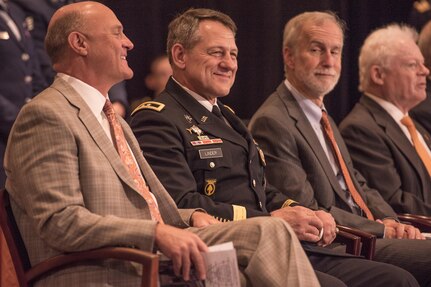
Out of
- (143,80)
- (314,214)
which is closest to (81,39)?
(314,214)

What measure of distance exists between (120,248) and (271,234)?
1.48ft

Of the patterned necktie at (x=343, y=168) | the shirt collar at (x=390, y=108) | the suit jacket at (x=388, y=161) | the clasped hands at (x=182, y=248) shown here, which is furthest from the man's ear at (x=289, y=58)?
the clasped hands at (x=182, y=248)

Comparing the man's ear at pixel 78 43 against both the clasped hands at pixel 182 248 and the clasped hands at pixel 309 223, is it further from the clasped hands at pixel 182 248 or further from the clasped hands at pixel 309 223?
the clasped hands at pixel 309 223

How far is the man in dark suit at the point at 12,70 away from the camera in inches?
149

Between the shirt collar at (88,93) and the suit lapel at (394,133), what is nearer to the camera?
the shirt collar at (88,93)

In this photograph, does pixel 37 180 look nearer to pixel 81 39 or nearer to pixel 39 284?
pixel 39 284

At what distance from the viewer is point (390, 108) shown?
460 centimetres

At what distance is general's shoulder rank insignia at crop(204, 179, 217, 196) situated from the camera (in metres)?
3.32

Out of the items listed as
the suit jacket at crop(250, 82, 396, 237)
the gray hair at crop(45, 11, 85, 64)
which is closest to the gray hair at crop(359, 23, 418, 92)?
the suit jacket at crop(250, 82, 396, 237)

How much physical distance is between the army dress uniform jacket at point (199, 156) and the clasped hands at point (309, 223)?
105 mm

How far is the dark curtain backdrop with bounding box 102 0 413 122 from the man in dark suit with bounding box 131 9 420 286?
1316mm

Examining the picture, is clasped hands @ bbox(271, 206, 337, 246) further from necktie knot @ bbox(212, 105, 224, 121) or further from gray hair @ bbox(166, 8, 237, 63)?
gray hair @ bbox(166, 8, 237, 63)

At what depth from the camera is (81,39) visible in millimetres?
2885

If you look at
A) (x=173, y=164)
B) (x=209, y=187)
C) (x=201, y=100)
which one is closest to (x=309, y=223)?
(x=209, y=187)
